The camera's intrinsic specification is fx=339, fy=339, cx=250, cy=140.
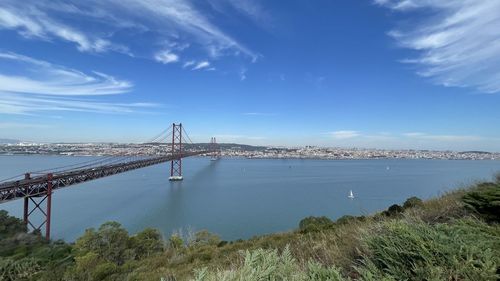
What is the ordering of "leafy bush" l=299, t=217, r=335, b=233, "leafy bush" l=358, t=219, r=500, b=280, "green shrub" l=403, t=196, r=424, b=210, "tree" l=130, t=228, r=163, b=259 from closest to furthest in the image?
"leafy bush" l=358, t=219, r=500, b=280 → "green shrub" l=403, t=196, r=424, b=210 → "leafy bush" l=299, t=217, r=335, b=233 → "tree" l=130, t=228, r=163, b=259

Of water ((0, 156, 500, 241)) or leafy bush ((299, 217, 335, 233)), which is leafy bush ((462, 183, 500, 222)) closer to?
leafy bush ((299, 217, 335, 233))

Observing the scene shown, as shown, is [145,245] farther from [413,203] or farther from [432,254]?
[432,254]

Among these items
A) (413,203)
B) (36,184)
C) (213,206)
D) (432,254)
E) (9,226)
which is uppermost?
(432,254)

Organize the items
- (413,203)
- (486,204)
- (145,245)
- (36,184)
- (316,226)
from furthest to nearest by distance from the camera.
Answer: (36,184)
(145,245)
(316,226)
(413,203)
(486,204)

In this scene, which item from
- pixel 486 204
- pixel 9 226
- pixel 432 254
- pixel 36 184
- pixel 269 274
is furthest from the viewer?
pixel 36 184

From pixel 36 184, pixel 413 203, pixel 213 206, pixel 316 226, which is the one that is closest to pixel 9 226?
pixel 36 184

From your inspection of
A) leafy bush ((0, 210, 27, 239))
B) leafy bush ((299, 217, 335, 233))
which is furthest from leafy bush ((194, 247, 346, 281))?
leafy bush ((0, 210, 27, 239))

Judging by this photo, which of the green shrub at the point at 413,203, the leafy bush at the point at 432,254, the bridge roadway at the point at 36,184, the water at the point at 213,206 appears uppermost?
the leafy bush at the point at 432,254

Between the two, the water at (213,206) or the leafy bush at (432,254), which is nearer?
the leafy bush at (432,254)

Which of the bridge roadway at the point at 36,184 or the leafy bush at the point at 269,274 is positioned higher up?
the leafy bush at the point at 269,274

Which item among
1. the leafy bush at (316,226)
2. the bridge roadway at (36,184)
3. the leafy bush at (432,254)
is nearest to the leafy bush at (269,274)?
the leafy bush at (432,254)

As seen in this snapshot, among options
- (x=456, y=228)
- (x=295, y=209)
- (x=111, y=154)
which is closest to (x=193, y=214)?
(x=295, y=209)

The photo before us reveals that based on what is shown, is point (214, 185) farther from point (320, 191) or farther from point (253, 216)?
point (253, 216)

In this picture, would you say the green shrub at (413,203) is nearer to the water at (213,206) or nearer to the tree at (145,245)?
the tree at (145,245)
